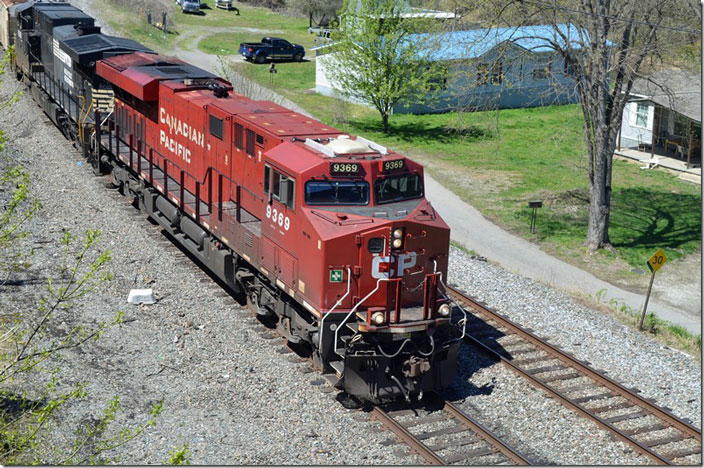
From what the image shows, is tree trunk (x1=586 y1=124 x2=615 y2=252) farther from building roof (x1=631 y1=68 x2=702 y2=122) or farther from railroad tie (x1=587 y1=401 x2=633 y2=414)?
railroad tie (x1=587 y1=401 x2=633 y2=414)

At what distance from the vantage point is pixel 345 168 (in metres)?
13.7

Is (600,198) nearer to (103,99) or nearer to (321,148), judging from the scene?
(321,148)

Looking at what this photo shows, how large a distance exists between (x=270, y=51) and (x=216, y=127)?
39.5 m

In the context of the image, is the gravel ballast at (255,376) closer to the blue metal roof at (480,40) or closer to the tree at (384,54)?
the blue metal roof at (480,40)

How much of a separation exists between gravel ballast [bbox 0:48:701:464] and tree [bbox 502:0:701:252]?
6431 mm

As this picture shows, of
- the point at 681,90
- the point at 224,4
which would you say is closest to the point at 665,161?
the point at 681,90

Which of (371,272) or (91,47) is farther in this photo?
(91,47)

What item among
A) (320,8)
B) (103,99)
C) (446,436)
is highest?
(320,8)

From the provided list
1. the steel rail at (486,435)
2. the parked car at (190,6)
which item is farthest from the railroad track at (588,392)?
the parked car at (190,6)

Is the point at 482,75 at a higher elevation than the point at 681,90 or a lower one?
higher

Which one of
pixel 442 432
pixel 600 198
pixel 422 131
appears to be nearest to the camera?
pixel 442 432

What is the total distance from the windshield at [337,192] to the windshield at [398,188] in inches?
9.6

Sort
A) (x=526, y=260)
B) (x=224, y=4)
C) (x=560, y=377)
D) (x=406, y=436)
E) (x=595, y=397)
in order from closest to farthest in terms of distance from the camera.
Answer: (x=406, y=436)
(x=595, y=397)
(x=560, y=377)
(x=526, y=260)
(x=224, y=4)

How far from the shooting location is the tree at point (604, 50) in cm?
2300
